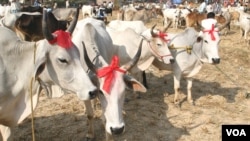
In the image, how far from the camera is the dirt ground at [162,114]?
487cm

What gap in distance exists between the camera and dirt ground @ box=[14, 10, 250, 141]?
192 inches

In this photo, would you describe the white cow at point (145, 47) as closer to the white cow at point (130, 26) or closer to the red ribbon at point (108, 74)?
the white cow at point (130, 26)

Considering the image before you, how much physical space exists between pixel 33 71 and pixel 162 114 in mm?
3088

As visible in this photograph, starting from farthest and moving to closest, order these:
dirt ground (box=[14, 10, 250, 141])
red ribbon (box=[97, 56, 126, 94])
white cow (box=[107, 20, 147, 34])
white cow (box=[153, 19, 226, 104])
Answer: white cow (box=[107, 20, 147, 34]) → white cow (box=[153, 19, 226, 104]) → dirt ground (box=[14, 10, 250, 141]) → red ribbon (box=[97, 56, 126, 94])

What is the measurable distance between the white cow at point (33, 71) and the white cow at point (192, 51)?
3091 mm

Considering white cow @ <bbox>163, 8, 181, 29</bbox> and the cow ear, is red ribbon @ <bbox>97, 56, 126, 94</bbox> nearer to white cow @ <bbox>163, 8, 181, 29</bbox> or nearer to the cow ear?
the cow ear

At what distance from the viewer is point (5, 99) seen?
329cm

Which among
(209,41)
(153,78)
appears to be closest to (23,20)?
(153,78)

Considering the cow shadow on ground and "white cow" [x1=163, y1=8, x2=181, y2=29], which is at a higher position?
"white cow" [x1=163, y1=8, x2=181, y2=29]

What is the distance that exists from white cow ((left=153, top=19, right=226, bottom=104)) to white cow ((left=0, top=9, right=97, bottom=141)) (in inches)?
122

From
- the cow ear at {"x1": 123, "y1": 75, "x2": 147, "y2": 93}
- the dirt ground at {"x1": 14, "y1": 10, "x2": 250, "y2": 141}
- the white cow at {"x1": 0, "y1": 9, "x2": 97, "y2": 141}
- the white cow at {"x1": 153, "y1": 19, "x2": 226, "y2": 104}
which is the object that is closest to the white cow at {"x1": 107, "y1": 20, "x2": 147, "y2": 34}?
the dirt ground at {"x1": 14, "y1": 10, "x2": 250, "y2": 141}

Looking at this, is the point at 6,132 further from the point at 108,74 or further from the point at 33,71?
the point at 108,74

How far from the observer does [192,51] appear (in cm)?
625

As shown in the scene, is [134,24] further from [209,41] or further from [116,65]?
[116,65]
